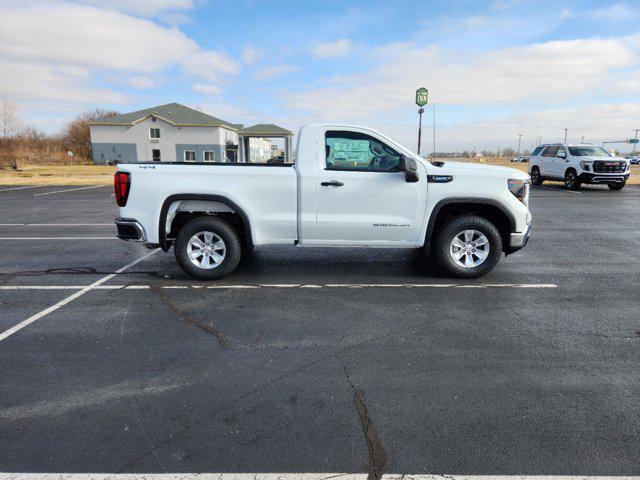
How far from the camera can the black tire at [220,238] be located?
246 inches

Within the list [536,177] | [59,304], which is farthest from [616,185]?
[59,304]

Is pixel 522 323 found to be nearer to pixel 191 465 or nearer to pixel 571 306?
pixel 571 306

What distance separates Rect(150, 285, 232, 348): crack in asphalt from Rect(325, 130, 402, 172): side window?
2.68 metres

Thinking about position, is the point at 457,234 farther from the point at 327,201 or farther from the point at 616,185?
the point at 616,185

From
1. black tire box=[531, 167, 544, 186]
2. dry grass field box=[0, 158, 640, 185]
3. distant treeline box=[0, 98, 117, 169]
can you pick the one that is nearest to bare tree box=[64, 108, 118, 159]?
distant treeline box=[0, 98, 117, 169]

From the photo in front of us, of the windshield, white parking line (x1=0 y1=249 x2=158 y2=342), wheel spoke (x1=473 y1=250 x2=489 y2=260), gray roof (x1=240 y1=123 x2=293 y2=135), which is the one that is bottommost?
white parking line (x1=0 y1=249 x2=158 y2=342)

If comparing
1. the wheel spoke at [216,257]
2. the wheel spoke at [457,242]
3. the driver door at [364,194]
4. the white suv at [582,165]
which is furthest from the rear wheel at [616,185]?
the wheel spoke at [216,257]

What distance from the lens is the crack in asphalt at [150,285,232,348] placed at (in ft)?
14.2

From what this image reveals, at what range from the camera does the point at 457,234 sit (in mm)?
6320

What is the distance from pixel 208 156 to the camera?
2251 inches

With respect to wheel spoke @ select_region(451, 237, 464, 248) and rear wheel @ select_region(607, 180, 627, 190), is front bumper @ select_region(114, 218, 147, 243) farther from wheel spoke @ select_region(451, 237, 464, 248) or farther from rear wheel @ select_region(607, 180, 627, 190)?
rear wheel @ select_region(607, 180, 627, 190)

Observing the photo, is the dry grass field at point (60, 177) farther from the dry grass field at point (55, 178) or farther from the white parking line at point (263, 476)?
the white parking line at point (263, 476)

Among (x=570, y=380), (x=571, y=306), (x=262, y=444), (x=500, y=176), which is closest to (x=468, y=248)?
(x=500, y=176)

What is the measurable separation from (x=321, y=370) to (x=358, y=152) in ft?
11.2
